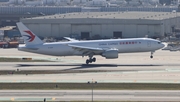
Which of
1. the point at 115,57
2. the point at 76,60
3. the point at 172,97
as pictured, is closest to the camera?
the point at 172,97

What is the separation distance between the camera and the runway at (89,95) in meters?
54.4

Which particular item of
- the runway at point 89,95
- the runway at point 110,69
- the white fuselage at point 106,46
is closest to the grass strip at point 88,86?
the runway at point 89,95

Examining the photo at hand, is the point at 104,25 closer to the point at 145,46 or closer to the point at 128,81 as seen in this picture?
the point at 145,46

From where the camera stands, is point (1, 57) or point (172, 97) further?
point (1, 57)

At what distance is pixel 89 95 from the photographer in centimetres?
5659

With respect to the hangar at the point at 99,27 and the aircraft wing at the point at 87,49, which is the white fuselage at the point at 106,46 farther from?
the hangar at the point at 99,27

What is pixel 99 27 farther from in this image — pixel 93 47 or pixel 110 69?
pixel 110 69

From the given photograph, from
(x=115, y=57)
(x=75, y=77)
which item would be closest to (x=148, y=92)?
(x=75, y=77)

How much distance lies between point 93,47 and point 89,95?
1277 inches

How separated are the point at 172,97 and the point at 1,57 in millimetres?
50516

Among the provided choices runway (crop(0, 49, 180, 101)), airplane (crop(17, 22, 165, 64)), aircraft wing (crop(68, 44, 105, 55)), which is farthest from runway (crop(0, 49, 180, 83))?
aircraft wing (crop(68, 44, 105, 55))

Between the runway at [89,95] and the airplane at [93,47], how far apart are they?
92.5 feet

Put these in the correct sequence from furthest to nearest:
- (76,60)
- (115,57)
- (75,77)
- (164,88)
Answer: (76,60) < (115,57) < (75,77) < (164,88)

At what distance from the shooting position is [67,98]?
55.0 meters
